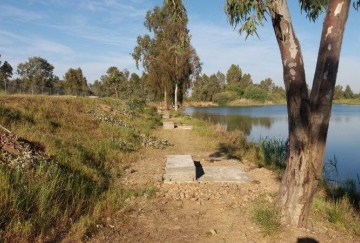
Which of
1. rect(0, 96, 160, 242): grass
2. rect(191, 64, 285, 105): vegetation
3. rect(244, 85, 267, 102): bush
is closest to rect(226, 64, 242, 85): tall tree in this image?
rect(191, 64, 285, 105): vegetation

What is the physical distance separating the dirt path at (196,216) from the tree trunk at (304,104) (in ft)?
1.64

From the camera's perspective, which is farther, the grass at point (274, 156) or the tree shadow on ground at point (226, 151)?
the tree shadow on ground at point (226, 151)

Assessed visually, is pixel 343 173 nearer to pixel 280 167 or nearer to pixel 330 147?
pixel 280 167

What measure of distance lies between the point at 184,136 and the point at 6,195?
11.5 meters

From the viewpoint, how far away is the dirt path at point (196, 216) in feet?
14.3

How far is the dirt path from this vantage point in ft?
14.3

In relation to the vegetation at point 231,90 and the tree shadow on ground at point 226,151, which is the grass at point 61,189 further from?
the vegetation at point 231,90

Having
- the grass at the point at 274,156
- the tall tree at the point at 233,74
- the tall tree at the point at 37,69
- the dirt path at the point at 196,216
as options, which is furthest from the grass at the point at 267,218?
the tall tree at the point at 233,74

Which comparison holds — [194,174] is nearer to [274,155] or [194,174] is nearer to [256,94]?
[274,155]

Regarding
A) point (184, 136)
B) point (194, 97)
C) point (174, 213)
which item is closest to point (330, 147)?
point (184, 136)

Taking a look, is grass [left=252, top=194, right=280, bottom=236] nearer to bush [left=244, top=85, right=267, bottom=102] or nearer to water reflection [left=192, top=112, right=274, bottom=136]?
water reflection [left=192, top=112, right=274, bottom=136]

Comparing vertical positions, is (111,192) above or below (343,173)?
above

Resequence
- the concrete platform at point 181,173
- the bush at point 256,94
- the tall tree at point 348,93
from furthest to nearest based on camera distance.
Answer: the tall tree at point 348,93, the bush at point 256,94, the concrete platform at point 181,173

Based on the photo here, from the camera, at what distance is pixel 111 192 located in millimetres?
5887
